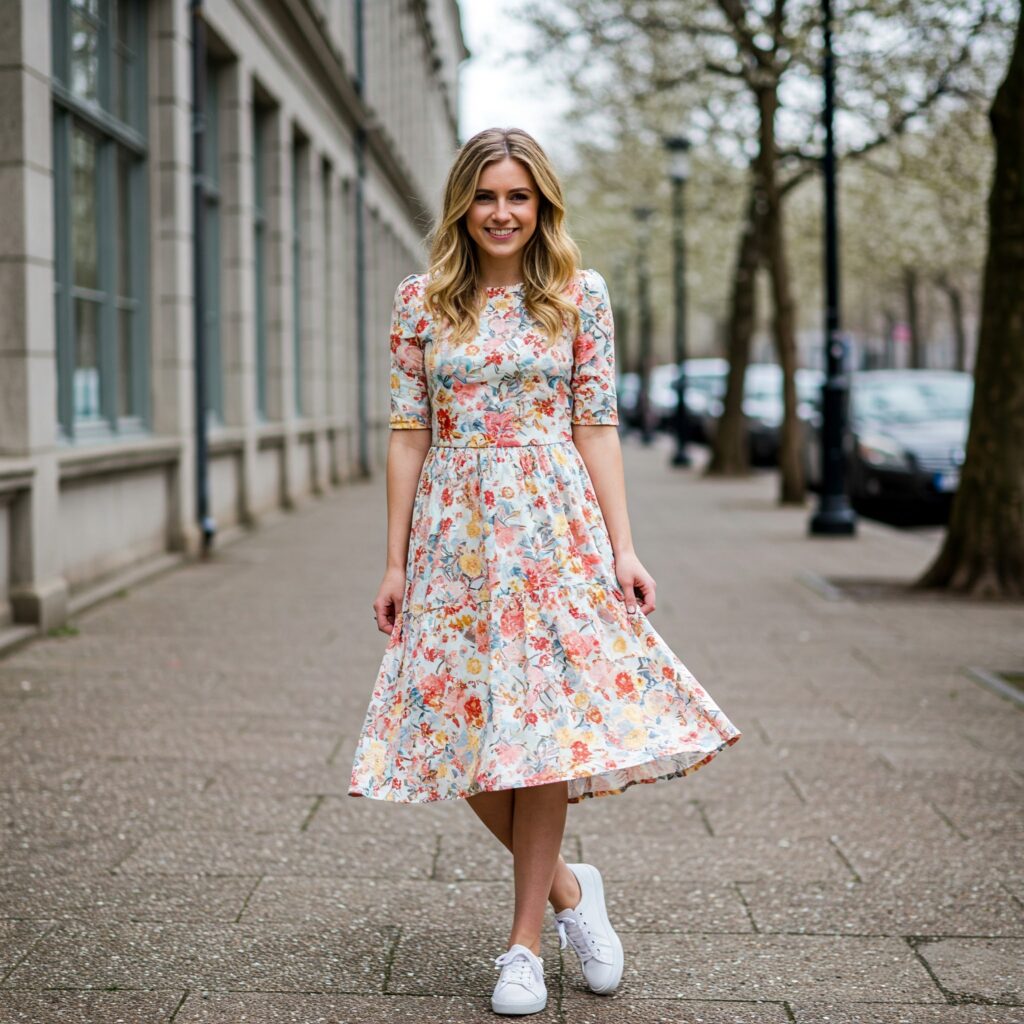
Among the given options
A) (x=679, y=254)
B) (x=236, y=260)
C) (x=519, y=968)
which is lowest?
(x=519, y=968)

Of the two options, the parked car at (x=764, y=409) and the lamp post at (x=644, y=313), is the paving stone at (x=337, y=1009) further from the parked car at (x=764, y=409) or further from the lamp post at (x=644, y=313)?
the lamp post at (x=644, y=313)

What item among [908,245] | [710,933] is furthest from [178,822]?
[908,245]

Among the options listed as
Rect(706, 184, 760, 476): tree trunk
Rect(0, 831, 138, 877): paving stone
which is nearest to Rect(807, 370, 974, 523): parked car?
Rect(706, 184, 760, 476): tree trunk

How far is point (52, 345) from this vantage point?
8.70m

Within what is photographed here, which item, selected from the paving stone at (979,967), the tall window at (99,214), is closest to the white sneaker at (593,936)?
the paving stone at (979,967)

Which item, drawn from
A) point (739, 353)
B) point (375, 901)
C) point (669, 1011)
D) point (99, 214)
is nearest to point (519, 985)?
point (669, 1011)

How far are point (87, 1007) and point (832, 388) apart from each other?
12449 millimetres

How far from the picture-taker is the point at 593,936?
364 centimetres

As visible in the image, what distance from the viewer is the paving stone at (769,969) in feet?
11.9

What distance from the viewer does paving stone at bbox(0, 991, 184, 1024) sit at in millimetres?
3408

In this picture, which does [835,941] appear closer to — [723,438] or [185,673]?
[185,673]

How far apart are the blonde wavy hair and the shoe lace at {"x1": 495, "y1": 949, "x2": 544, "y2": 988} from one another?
1.35m

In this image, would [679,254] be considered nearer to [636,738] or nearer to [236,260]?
[236,260]

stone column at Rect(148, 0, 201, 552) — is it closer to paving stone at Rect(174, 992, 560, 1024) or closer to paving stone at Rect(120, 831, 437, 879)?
paving stone at Rect(120, 831, 437, 879)
